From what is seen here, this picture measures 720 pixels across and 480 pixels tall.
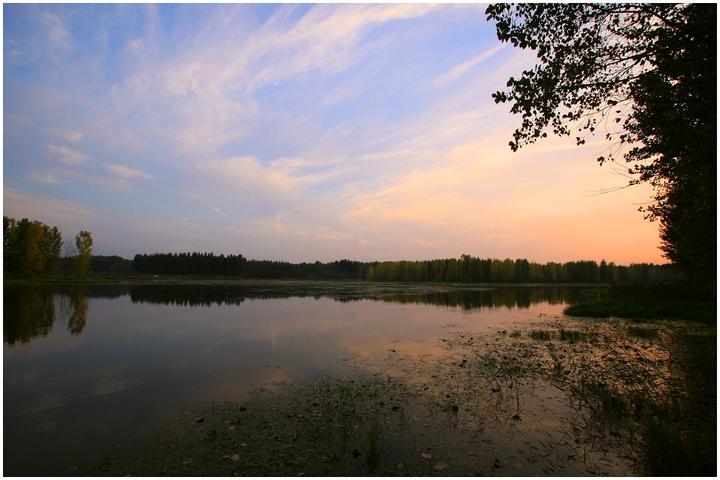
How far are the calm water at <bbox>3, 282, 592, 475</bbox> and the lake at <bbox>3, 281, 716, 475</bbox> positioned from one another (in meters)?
0.09

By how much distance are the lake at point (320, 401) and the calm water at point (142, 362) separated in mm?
87

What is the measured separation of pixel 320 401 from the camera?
10.9 metres

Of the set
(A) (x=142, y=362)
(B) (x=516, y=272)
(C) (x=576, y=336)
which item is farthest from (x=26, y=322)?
(B) (x=516, y=272)

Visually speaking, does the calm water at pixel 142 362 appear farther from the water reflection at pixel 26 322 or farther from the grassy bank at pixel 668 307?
the grassy bank at pixel 668 307

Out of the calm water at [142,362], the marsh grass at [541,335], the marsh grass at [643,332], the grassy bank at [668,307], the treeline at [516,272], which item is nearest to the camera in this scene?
the calm water at [142,362]

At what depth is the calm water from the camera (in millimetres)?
8883

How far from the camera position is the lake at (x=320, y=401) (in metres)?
7.42

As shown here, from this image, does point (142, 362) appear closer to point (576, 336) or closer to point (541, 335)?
point (541, 335)

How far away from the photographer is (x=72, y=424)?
30.7 feet

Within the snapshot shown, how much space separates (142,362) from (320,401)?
1008cm

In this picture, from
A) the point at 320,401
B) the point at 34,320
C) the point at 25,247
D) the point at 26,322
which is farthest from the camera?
the point at 25,247

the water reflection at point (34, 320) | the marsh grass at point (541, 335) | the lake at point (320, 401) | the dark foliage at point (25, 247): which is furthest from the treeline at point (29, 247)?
the marsh grass at point (541, 335)

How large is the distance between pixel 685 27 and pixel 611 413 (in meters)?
9.26

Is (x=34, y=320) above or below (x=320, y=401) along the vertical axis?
below
